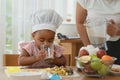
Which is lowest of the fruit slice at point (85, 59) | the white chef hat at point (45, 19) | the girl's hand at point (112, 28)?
the fruit slice at point (85, 59)

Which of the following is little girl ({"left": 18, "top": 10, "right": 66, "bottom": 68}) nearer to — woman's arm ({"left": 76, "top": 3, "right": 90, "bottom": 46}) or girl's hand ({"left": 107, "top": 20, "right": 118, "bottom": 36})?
woman's arm ({"left": 76, "top": 3, "right": 90, "bottom": 46})

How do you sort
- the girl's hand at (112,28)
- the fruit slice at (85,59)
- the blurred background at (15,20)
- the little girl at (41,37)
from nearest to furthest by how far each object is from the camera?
the fruit slice at (85,59) → the little girl at (41,37) → the girl's hand at (112,28) → the blurred background at (15,20)

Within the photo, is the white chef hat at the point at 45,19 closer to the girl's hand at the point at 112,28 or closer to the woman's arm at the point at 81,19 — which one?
the woman's arm at the point at 81,19

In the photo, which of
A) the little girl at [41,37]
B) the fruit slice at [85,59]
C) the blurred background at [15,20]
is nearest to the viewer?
the fruit slice at [85,59]

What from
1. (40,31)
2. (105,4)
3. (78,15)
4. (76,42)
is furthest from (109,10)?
(76,42)

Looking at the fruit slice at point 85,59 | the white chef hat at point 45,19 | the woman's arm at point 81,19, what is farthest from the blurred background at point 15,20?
the fruit slice at point 85,59

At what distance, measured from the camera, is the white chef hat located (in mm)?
1593

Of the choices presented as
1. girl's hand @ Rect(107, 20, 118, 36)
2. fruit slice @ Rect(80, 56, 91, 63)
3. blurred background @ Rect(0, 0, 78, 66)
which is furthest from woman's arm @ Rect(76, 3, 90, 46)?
blurred background @ Rect(0, 0, 78, 66)

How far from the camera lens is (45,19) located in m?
1.61

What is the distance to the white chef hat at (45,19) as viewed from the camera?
159 centimetres

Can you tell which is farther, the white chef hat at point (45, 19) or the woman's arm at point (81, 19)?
the woman's arm at point (81, 19)

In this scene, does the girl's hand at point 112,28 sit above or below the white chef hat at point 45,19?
Result: below

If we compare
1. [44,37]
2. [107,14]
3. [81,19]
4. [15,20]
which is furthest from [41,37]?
[15,20]

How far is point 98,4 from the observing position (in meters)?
1.77
